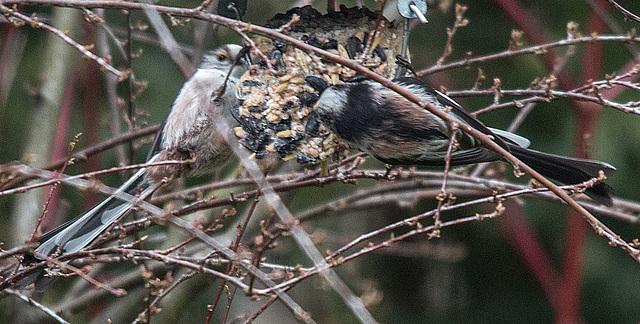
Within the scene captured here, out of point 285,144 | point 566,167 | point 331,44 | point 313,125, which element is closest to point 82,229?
point 285,144

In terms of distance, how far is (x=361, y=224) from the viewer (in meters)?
5.82

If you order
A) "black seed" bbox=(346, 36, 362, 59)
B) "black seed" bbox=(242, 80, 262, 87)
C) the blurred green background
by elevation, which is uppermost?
"black seed" bbox=(346, 36, 362, 59)

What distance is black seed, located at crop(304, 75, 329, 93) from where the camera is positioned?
2.38 m

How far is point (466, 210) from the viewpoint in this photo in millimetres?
5215

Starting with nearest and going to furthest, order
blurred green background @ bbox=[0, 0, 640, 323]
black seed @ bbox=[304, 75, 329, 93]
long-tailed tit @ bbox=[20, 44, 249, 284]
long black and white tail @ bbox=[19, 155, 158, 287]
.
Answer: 1. long black and white tail @ bbox=[19, 155, 158, 287]
2. black seed @ bbox=[304, 75, 329, 93]
3. long-tailed tit @ bbox=[20, 44, 249, 284]
4. blurred green background @ bbox=[0, 0, 640, 323]

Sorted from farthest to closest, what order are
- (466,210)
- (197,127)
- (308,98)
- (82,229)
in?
(466,210), (197,127), (308,98), (82,229)

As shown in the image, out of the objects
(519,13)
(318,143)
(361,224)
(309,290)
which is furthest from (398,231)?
(318,143)

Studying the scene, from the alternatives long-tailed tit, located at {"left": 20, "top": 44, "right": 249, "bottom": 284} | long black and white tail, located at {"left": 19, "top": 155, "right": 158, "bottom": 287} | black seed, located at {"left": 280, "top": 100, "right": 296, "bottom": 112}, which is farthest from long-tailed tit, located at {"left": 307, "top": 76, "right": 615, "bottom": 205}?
long black and white tail, located at {"left": 19, "top": 155, "right": 158, "bottom": 287}

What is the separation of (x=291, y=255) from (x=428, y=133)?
2.91 metres

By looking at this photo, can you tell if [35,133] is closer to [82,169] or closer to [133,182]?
[133,182]

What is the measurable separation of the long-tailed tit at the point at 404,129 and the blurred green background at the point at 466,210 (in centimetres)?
192

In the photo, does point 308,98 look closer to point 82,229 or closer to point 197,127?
point 197,127

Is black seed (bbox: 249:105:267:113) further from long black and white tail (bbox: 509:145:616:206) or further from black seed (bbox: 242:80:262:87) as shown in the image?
long black and white tail (bbox: 509:145:616:206)

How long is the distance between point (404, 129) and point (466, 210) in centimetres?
306
